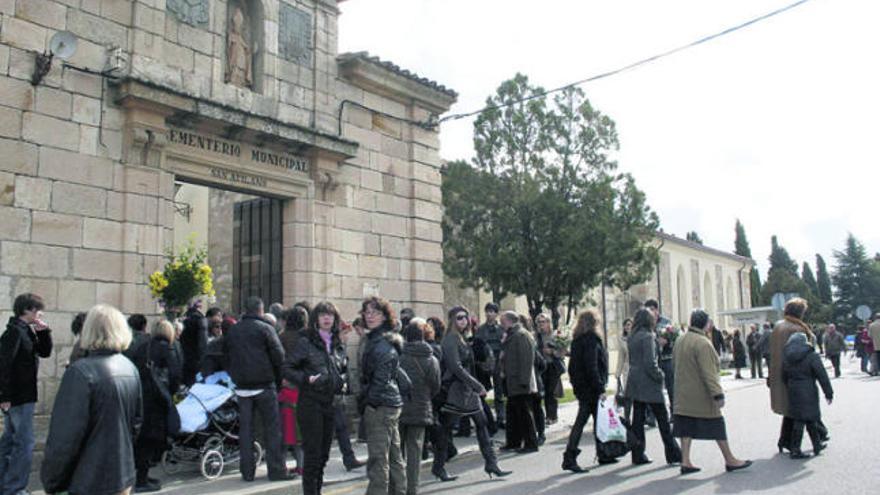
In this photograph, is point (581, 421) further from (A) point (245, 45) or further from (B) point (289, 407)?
(A) point (245, 45)

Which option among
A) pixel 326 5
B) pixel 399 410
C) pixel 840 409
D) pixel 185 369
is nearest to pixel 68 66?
pixel 185 369

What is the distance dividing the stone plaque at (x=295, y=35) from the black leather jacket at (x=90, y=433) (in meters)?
7.84

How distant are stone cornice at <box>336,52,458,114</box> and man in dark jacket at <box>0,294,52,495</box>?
6.48m

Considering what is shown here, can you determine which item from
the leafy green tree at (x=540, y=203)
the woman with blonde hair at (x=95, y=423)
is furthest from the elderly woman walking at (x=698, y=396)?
the leafy green tree at (x=540, y=203)

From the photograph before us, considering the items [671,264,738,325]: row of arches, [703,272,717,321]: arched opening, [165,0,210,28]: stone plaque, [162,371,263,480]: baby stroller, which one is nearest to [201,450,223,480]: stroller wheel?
[162,371,263,480]: baby stroller

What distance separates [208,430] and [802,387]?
6.66 m

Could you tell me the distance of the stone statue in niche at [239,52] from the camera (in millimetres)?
10742

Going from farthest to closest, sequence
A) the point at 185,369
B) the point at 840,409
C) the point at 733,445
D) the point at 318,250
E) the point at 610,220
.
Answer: the point at 610,220
the point at 840,409
the point at 318,250
the point at 733,445
the point at 185,369

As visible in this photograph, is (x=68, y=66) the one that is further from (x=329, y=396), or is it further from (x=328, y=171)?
(x=329, y=396)

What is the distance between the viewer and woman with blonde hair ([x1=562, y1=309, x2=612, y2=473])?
27.7 feet

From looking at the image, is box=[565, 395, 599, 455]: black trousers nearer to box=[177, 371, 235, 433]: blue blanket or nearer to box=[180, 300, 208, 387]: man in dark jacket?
box=[177, 371, 235, 433]: blue blanket

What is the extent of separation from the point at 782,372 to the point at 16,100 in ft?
29.9

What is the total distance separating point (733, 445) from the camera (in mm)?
9867

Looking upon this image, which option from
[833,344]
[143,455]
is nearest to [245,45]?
[143,455]
